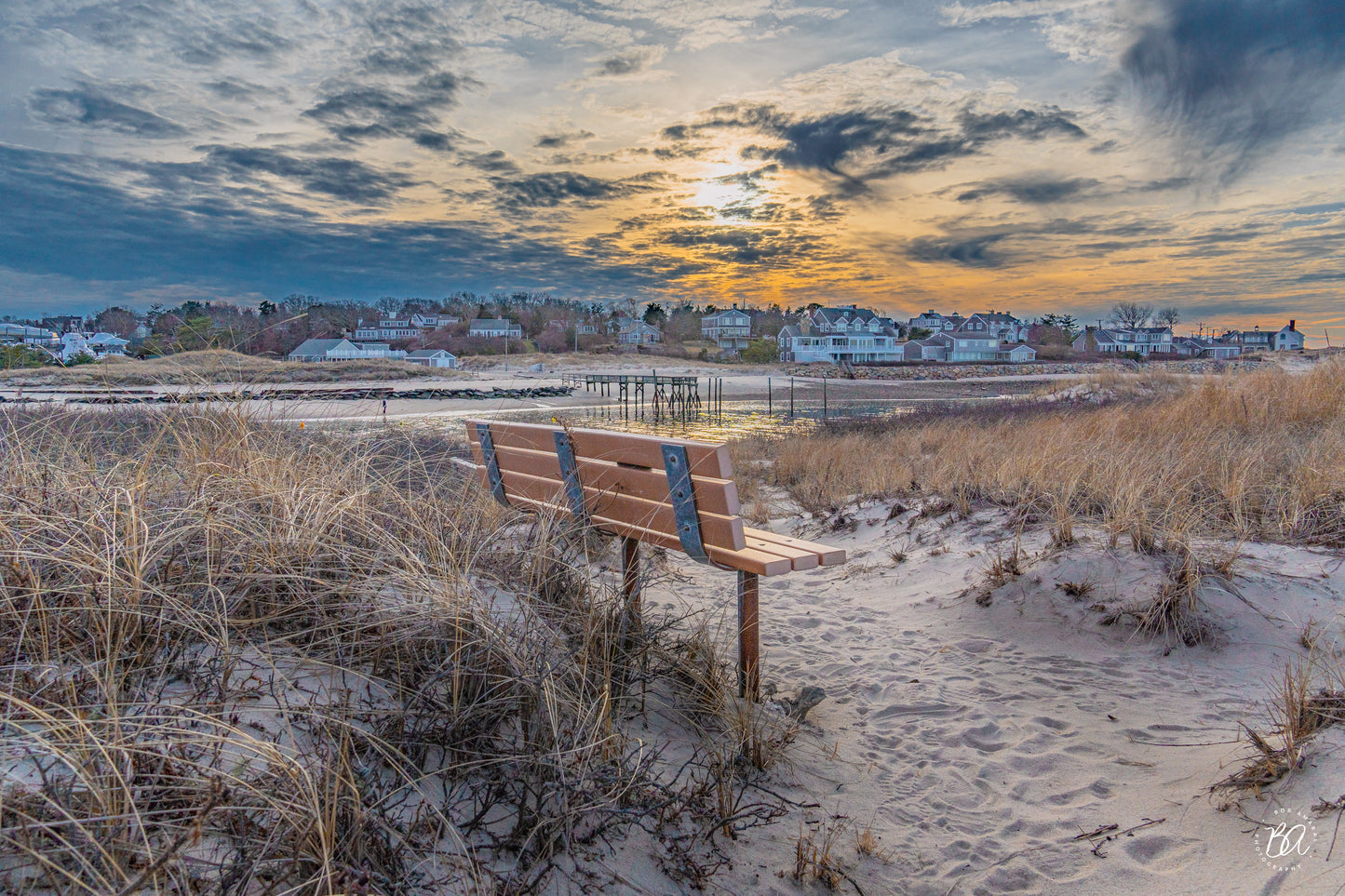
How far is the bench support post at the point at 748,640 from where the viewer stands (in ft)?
11.5

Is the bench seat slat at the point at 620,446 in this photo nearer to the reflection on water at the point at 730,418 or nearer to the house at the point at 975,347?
the reflection on water at the point at 730,418

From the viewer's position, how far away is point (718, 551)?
3.43 metres

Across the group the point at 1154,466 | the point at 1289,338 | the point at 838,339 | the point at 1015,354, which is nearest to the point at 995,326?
the point at 1015,354

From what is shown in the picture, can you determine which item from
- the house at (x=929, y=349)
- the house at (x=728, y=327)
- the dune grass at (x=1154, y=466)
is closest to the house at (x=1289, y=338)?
the house at (x=929, y=349)

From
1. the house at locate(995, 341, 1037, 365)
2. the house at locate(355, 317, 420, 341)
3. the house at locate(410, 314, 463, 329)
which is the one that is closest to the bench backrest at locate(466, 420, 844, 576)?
the house at locate(995, 341, 1037, 365)

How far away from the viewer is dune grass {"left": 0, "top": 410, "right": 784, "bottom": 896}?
169 cm

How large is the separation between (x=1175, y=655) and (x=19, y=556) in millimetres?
5357

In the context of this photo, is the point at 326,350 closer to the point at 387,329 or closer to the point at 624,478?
the point at 387,329

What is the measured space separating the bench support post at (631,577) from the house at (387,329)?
10724 cm

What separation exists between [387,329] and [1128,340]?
113952 mm

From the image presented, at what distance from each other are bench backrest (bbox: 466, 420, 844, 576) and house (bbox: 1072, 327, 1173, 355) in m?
117

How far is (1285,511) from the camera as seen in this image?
5105mm

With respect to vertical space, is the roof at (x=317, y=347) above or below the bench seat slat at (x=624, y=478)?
above

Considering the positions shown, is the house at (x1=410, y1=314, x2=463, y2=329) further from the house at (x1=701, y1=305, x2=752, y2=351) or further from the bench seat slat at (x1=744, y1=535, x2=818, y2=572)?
the bench seat slat at (x1=744, y1=535, x2=818, y2=572)
